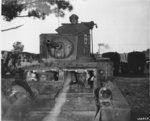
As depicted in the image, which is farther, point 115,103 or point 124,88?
point 124,88

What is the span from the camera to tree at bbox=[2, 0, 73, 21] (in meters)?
2.88

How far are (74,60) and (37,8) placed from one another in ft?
2.41

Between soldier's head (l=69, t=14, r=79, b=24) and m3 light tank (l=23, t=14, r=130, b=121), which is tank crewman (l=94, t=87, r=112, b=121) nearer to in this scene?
m3 light tank (l=23, t=14, r=130, b=121)

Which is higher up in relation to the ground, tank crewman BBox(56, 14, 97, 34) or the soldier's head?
the soldier's head

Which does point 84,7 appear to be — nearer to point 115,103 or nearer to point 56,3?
point 56,3

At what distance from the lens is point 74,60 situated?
3.03 meters

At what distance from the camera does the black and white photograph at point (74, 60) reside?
2.81 meters

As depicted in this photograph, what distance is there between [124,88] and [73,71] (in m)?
0.64

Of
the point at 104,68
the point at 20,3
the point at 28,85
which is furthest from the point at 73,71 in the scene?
the point at 20,3

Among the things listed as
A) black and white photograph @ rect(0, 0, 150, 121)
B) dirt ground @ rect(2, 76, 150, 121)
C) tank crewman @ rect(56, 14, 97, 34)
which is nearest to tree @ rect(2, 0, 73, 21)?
black and white photograph @ rect(0, 0, 150, 121)

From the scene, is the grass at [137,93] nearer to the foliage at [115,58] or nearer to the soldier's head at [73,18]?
the foliage at [115,58]

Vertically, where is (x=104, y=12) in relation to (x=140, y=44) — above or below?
above

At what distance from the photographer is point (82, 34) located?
301cm

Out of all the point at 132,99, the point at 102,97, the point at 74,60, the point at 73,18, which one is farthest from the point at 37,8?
the point at 132,99
